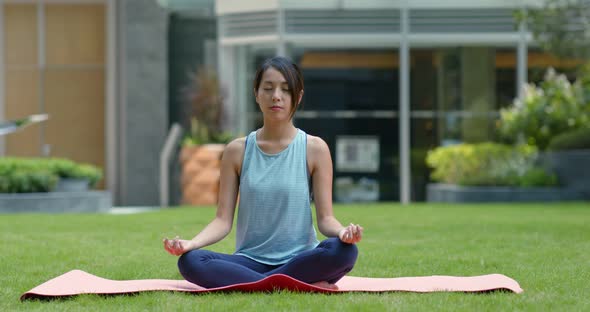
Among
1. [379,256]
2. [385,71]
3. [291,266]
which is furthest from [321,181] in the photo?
[385,71]

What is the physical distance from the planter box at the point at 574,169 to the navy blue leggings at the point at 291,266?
13.8 metres

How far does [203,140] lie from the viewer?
21.8 meters

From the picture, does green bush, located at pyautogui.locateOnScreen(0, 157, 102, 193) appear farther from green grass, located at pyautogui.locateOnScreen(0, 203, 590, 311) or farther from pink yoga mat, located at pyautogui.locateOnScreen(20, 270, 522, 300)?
pink yoga mat, located at pyautogui.locateOnScreen(20, 270, 522, 300)

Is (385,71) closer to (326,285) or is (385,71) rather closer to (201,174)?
(201,174)

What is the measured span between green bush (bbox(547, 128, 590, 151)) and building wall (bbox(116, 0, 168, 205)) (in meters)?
8.52

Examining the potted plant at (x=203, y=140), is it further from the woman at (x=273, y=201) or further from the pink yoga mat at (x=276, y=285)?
the woman at (x=273, y=201)

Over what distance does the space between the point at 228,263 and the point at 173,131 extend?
17558mm

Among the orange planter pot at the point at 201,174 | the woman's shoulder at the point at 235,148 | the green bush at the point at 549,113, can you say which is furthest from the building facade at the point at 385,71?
the woman's shoulder at the point at 235,148

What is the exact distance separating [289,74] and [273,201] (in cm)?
68

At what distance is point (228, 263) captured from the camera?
568 cm

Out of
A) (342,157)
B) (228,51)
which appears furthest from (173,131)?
(342,157)

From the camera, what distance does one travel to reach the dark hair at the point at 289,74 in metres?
5.76

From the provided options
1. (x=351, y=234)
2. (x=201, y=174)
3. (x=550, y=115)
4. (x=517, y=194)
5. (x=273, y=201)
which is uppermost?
(x=550, y=115)

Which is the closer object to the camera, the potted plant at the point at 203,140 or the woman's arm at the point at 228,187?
the woman's arm at the point at 228,187
